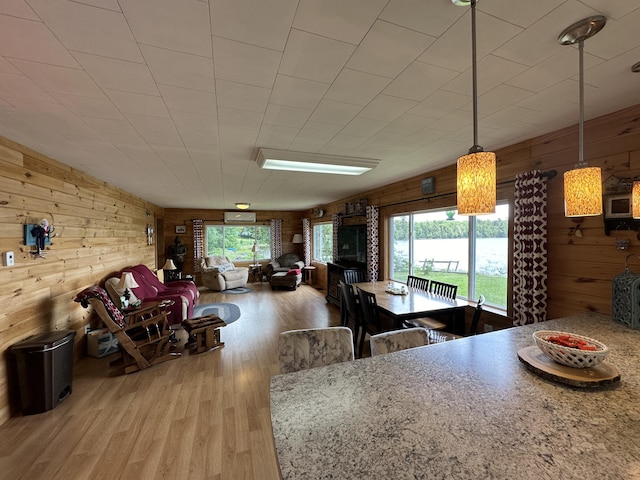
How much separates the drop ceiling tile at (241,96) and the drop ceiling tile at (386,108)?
71 centimetres

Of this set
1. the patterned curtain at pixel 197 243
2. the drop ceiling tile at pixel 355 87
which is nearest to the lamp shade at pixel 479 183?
the drop ceiling tile at pixel 355 87

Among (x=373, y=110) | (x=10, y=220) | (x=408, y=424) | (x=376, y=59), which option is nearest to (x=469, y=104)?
(x=373, y=110)

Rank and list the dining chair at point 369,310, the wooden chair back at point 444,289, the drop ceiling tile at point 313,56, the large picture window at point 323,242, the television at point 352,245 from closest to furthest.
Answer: the drop ceiling tile at point 313,56 < the dining chair at point 369,310 < the wooden chair back at point 444,289 < the television at point 352,245 < the large picture window at point 323,242

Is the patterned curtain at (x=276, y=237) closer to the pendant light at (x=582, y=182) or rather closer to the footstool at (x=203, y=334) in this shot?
the footstool at (x=203, y=334)

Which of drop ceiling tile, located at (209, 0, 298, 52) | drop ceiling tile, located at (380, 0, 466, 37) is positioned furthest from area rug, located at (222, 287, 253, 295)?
drop ceiling tile, located at (380, 0, 466, 37)

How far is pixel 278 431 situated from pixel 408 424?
43 cm

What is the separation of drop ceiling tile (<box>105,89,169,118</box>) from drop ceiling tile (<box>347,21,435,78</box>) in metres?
1.28

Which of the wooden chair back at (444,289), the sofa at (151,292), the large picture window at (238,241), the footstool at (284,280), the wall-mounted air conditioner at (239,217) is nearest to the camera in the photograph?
the wooden chair back at (444,289)

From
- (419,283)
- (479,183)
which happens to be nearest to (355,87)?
(479,183)

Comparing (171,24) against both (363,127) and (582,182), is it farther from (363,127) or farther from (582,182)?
(582,182)

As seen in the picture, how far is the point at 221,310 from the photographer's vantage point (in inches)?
210

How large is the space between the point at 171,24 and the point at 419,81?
1278mm

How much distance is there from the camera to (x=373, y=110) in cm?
187

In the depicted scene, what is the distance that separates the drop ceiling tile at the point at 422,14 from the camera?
1.00 metres
